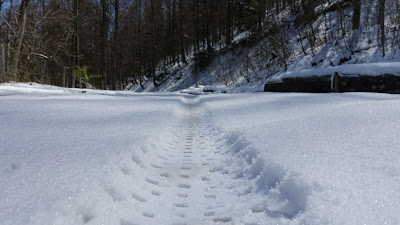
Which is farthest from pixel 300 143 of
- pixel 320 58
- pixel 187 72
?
pixel 187 72

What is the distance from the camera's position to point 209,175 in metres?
1.90

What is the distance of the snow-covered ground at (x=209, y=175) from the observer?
107cm

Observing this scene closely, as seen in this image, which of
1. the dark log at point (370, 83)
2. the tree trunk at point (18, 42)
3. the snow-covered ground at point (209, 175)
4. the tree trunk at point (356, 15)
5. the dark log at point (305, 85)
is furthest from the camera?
the tree trunk at point (18, 42)

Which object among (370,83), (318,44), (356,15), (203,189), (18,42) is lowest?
(203,189)

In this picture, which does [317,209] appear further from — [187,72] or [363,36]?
[187,72]

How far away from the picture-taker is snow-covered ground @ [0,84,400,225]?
3.51 feet

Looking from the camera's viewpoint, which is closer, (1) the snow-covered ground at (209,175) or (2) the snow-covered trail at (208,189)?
(1) the snow-covered ground at (209,175)

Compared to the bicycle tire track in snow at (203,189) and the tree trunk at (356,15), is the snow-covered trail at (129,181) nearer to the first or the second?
the bicycle tire track in snow at (203,189)

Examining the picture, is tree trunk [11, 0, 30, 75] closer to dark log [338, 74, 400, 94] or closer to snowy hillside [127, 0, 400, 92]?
snowy hillside [127, 0, 400, 92]

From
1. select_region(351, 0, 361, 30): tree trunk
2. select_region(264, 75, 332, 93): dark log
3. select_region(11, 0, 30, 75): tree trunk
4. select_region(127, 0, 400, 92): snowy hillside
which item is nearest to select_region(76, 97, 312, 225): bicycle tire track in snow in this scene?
select_region(264, 75, 332, 93): dark log

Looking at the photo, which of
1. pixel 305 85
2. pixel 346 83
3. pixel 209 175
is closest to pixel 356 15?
pixel 305 85

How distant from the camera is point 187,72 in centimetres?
2406

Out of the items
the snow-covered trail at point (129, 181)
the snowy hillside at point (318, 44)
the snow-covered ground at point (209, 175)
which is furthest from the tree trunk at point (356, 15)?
the snow-covered trail at point (129, 181)

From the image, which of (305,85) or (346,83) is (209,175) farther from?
(305,85)
